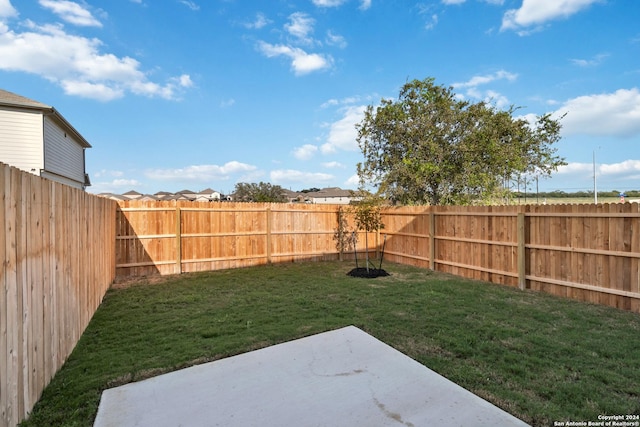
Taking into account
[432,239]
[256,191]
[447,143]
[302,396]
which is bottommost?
[302,396]

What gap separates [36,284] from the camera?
2436mm

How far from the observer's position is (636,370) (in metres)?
2.91

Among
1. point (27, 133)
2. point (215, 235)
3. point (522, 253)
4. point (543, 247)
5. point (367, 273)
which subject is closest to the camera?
point (543, 247)

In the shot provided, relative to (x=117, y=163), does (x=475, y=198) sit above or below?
below

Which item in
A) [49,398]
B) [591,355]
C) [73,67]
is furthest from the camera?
[73,67]

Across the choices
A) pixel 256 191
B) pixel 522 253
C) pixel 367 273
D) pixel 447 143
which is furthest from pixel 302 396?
pixel 256 191

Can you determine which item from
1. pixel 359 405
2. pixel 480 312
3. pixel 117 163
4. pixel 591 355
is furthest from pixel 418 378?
pixel 117 163

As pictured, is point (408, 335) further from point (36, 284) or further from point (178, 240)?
point (178, 240)

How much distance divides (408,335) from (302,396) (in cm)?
181

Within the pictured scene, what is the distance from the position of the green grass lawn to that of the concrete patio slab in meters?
0.23

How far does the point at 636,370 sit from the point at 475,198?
10.7 m

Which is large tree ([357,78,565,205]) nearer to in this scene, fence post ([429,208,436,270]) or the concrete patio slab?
fence post ([429,208,436,270])

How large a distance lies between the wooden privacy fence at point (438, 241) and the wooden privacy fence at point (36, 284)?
435 centimetres

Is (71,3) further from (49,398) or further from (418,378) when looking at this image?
(418,378)
